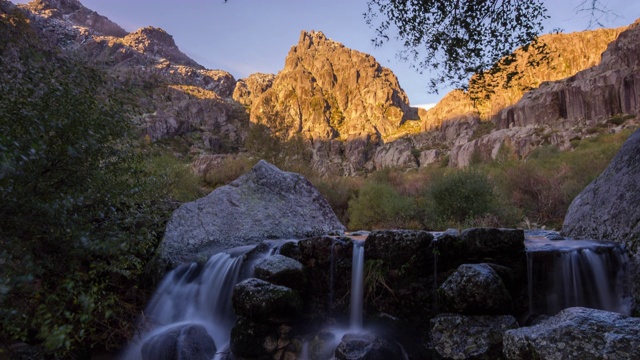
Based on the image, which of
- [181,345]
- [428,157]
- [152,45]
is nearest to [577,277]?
[181,345]

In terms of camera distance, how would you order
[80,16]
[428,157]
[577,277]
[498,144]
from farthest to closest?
1. [80,16]
2. [428,157]
3. [498,144]
4. [577,277]

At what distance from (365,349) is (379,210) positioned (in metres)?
13.2

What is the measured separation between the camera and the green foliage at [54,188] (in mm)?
3771

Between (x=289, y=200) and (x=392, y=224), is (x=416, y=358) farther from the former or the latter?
(x=392, y=224)

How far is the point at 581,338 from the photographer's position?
3.92 m

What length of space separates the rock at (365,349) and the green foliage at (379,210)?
37.5ft

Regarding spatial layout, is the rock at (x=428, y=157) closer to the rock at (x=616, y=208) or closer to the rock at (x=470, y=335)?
the rock at (x=616, y=208)

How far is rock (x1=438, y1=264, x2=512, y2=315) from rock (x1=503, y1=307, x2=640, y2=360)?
929mm

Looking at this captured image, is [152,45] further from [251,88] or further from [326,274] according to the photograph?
[326,274]

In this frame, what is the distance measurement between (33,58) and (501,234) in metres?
7.95

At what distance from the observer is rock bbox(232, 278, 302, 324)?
642 cm

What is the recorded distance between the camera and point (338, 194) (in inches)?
898

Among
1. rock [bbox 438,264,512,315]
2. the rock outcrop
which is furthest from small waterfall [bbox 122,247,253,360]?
the rock outcrop

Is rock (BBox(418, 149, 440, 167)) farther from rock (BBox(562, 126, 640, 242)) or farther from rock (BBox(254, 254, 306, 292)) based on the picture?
rock (BBox(254, 254, 306, 292))
